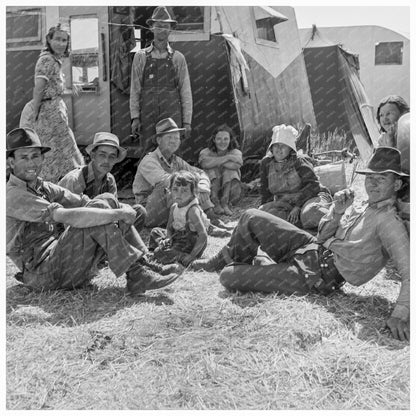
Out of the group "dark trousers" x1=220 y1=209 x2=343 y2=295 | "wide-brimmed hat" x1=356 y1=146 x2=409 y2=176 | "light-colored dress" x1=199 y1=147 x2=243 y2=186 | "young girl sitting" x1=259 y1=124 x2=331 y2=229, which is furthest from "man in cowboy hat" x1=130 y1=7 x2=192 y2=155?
"wide-brimmed hat" x1=356 y1=146 x2=409 y2=176

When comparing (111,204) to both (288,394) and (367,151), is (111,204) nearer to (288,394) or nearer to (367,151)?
(288,394)

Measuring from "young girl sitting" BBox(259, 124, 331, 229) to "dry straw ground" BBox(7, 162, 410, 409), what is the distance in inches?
57.6

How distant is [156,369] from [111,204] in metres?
1.48

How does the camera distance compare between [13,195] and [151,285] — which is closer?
[13,195]

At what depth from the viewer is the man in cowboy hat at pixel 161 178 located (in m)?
6.43

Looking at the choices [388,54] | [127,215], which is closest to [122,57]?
[127,215]

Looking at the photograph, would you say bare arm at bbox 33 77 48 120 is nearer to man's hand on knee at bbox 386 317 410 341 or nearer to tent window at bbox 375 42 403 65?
man's hand on knee at bbox 386 317 410 341

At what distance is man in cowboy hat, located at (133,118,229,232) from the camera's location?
643cm

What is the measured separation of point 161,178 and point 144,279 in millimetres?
2329

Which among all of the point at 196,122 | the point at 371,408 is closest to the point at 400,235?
the point at 371,408

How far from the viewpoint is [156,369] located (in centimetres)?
318

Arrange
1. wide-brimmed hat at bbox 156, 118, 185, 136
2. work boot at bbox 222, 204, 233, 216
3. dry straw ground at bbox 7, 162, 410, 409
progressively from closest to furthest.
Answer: dry straw ground at bbox 7, 162, 410, 409, wide-brimmed hat at bbox 156, 118, 185, 136, work boot at bbox 222, 204, 233, 216

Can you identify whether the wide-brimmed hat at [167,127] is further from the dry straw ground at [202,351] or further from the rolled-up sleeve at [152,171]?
the dry straw ground at [202,351]

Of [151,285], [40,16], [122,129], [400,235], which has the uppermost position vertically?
[40,16]
